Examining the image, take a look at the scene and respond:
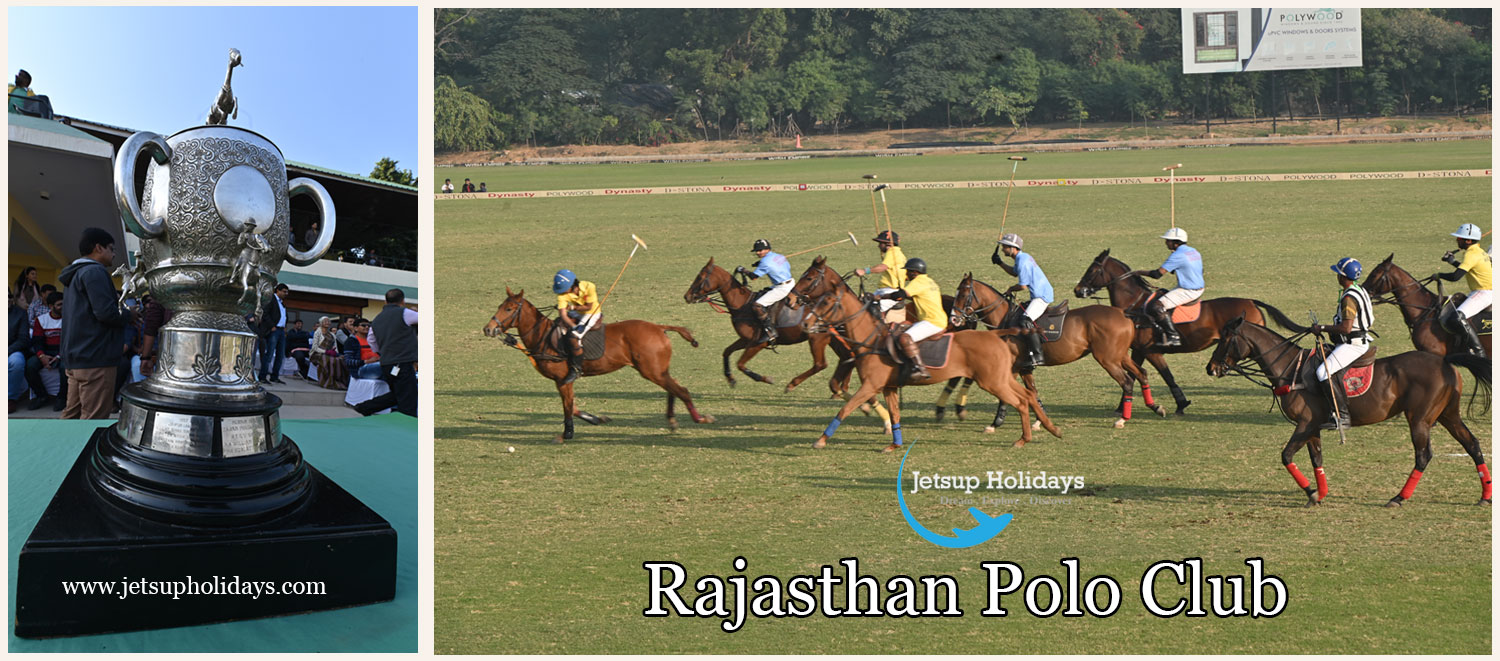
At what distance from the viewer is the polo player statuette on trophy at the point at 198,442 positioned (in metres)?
3.93

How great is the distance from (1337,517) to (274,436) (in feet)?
20.6

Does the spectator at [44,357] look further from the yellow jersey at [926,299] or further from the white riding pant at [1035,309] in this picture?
the white riding pant at [1035,309]

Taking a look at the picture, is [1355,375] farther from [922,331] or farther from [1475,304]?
[922,331]

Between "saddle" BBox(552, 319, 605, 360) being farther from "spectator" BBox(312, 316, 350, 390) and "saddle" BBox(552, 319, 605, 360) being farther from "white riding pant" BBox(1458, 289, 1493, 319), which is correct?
"white riding pant" BBox(1458, 289, 1493, 319)

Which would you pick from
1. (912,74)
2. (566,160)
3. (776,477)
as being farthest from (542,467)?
(566,160)

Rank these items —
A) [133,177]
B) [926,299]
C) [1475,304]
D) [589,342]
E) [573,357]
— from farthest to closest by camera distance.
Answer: [589,342] → [573,357] → [1475,304] → [926,299] → [133,177]

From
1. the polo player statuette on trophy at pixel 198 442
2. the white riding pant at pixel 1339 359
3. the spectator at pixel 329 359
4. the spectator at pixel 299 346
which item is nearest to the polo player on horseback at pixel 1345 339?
the white riding pant at pixel 1339 359

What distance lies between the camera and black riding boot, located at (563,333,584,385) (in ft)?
33.6

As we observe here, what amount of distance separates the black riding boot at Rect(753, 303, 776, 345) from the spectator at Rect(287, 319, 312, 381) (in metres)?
6.33

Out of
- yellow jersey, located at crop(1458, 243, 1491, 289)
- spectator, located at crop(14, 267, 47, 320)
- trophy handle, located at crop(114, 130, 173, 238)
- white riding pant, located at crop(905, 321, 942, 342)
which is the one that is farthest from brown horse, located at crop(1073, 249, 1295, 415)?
trophy handle, located at crop(114, 130, 173, 238)

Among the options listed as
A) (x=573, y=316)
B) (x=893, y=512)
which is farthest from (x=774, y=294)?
(x=893, y=512)

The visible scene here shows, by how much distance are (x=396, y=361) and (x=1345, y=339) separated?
23.0ft

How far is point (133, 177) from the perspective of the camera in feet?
12.7

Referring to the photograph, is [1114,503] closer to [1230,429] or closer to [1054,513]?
[1054,513]
